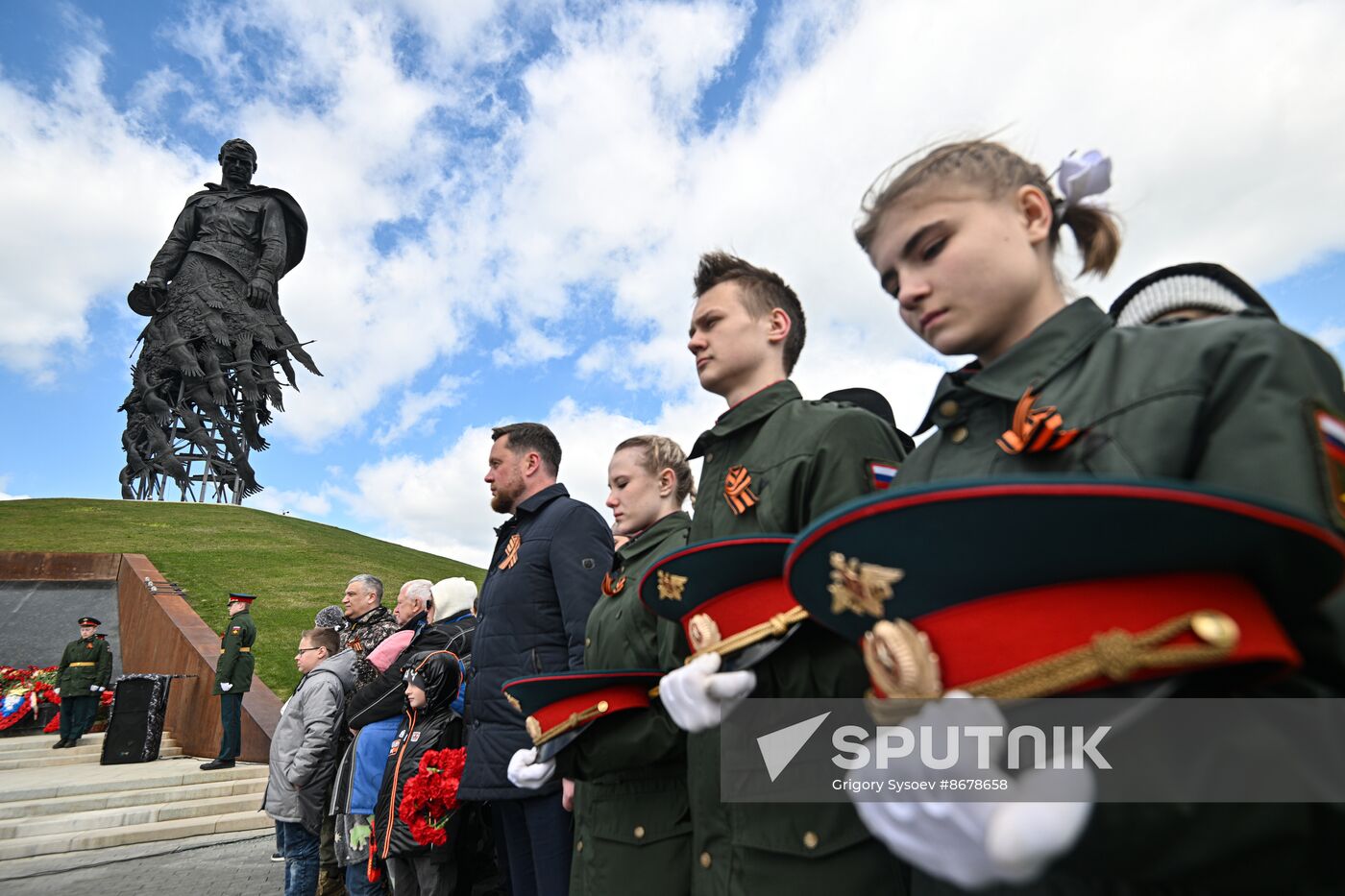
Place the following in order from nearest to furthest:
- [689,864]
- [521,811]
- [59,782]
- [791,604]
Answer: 1. [791,604]
2. [689,864]
3. [521,811]
4. [59,782]

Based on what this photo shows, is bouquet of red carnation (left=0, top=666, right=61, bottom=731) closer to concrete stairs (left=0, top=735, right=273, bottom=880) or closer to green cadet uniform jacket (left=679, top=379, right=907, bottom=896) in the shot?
concrete stairs (left=0, top=735, right=273, bottom=880)

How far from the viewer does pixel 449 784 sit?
14.6ft

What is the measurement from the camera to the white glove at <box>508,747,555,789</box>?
2410mm

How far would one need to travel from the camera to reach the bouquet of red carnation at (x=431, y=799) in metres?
4.36

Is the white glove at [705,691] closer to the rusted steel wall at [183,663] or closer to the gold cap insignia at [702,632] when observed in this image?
the gold cap insignia at [702,632]

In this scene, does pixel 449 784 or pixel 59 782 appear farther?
pixel 59 782

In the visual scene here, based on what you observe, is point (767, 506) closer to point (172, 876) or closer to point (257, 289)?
point (172, 876)

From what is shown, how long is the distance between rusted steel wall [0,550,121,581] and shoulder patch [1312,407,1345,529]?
23.5m

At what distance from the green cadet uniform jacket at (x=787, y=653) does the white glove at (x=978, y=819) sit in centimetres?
81

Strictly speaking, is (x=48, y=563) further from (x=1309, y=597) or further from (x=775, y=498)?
(x=1309, y=597)

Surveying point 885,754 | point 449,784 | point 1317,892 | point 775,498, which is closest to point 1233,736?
point 1317,892

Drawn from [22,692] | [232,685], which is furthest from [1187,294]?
[22,692]

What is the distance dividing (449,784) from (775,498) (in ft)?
11.0

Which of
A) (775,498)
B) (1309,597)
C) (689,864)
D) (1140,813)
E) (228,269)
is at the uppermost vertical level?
(228,269)
